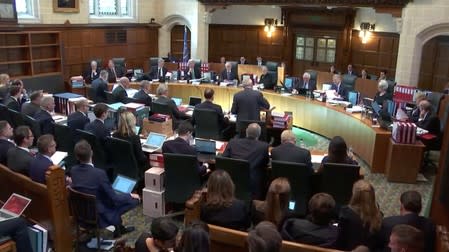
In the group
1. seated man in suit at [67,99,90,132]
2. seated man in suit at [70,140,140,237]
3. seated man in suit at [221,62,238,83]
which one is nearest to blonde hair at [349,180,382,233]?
seated man in suit at [70,140,140,237]

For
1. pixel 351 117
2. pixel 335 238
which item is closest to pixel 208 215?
pixel 335 238

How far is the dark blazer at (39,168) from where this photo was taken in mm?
4624

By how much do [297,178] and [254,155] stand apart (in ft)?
1.93

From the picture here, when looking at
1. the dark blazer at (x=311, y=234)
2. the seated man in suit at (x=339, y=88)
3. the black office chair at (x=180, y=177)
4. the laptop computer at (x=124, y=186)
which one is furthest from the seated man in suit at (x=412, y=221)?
the seated man in suit at (x=339, y=88)

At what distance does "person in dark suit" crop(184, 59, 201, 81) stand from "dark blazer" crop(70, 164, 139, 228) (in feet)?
24.6

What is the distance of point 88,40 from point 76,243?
10165 millimetres

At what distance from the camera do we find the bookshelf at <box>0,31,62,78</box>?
38.2 feet

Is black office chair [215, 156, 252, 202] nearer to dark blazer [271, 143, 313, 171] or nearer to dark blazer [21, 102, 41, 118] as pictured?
dark blazer [271, 143, 313, 171]

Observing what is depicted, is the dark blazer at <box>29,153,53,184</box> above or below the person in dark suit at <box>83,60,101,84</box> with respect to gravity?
below

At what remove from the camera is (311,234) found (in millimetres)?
3422

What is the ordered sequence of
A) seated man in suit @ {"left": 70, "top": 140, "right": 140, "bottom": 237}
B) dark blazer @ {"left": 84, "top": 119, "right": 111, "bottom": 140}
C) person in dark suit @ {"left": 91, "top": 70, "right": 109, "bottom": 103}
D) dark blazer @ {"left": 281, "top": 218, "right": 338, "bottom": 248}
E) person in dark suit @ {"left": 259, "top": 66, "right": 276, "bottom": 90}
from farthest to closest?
person in dark suit @ {"left": 259, "top": 66, "right": 276, "bottom": 90} → person in dark suit @ {"left": 91, "top": 70, "right": 109, "bottom": 103} → dark blazer @ {"left": 84, "top": 119, "right": 111, "bottom": 140} → seated man in suit @ {"left": 70, "top": 140, "right": 140, "bottom": 237} → dark blazer @ {"left": 281, "top": 218, "right": 338, "bottom": 248}

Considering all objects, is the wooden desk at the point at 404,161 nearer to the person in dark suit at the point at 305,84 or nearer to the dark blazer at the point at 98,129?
the person in dark suit at the point at 305,84

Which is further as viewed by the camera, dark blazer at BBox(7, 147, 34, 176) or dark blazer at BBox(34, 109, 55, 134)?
dark blazer at BBox(34, 109, 55, 134)

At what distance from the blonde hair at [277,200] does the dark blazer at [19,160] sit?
8.89 feet
